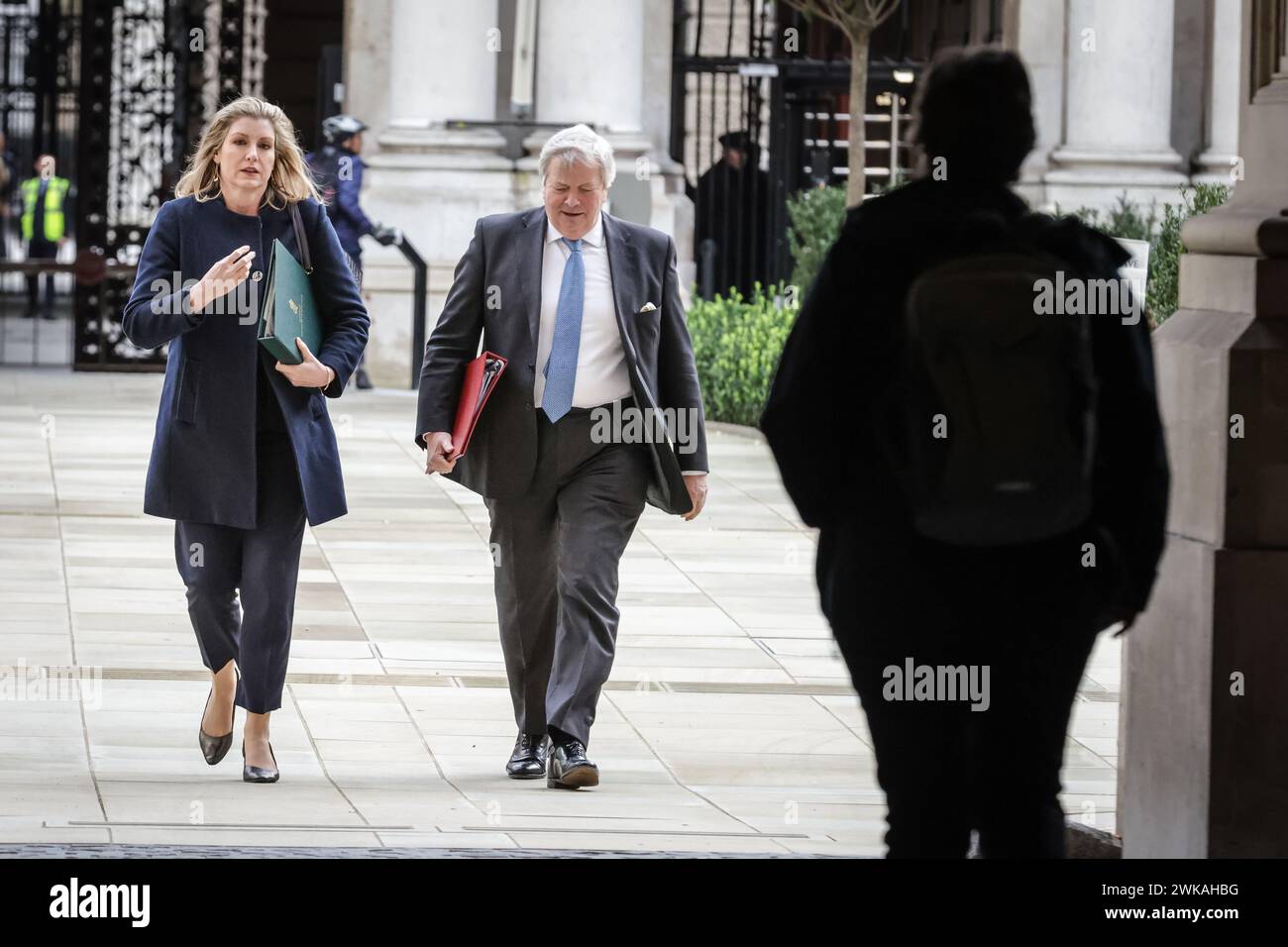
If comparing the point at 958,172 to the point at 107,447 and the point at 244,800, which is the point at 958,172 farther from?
the point at 107,447

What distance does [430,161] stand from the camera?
61.5 feet

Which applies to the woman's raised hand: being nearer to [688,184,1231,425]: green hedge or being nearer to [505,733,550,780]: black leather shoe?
[505,733,550,780]: black leather shoe

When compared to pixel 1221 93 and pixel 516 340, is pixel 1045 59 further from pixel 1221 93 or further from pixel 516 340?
pixel 516 340

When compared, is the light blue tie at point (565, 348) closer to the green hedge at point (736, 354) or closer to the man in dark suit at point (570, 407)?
the man in dark suit at point (570, 407)

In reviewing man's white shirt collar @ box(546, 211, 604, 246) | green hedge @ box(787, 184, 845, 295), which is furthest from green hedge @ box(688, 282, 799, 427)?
man's white shirt collar @ box(546, 211, 604, 246)

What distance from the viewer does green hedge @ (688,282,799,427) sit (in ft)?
53.5

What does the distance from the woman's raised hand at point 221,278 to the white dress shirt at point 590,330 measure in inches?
35.0

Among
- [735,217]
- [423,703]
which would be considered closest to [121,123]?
[735,217]

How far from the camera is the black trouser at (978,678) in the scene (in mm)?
3910

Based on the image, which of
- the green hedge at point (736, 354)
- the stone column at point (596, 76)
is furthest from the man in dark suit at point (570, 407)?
the stone column at point (596, 76)

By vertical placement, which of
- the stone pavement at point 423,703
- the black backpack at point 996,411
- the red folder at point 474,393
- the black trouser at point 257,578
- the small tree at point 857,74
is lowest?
the stone pavement at point 423,703

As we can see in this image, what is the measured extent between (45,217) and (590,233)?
2044 cm
